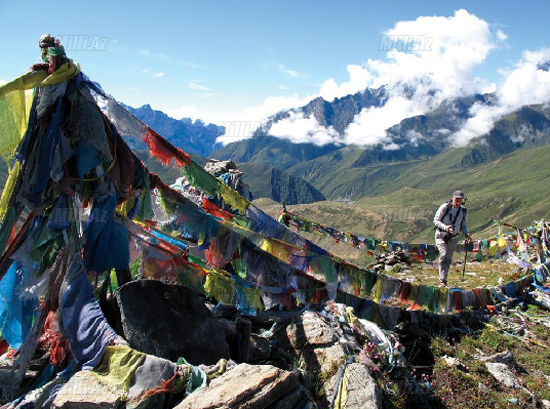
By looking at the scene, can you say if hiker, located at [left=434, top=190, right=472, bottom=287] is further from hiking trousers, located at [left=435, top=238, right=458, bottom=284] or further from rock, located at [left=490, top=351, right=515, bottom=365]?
rock, located at [left=490, top=351, right=515, bottom=365]

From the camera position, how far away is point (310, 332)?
7.64 metres

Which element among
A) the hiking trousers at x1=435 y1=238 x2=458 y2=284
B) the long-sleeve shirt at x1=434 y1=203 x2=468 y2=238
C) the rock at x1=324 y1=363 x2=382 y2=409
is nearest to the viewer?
the rock at x1=324 y1=363 x2=382 y2=409

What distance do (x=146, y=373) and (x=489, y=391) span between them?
269 inches

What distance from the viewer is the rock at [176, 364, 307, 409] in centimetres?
466

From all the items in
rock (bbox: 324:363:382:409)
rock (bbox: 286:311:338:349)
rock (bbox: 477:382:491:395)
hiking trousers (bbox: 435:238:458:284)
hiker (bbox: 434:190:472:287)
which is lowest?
rock (bbox: 477:382:491:395)

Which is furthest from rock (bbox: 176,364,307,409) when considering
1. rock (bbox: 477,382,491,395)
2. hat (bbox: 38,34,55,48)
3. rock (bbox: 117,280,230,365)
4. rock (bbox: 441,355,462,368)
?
hat (bbox: 38,34,55,48)

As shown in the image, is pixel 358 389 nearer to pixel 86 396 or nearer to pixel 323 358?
pixel 323 358

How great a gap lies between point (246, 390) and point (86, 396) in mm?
2085

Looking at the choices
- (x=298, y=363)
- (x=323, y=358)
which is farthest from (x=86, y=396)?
(x=323, y=358)

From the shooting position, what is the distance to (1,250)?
6.13m

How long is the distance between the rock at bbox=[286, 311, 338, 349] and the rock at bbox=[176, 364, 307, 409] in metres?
2.08

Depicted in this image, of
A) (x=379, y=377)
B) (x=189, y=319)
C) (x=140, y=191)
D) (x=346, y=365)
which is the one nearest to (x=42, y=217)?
(x=140, y=191)

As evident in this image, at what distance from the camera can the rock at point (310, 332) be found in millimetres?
7395

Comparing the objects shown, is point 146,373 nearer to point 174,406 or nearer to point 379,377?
point 174,406
